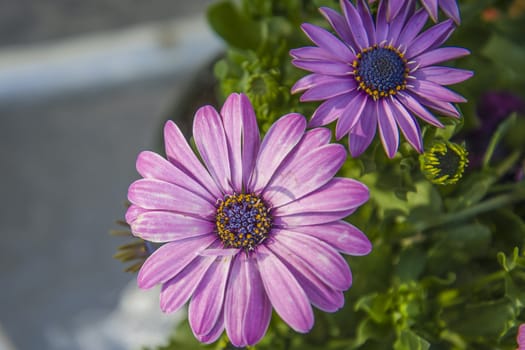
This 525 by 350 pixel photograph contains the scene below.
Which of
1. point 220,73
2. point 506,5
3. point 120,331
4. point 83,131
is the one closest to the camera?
point 220,73


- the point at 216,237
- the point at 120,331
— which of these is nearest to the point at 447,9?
the point at 216,237

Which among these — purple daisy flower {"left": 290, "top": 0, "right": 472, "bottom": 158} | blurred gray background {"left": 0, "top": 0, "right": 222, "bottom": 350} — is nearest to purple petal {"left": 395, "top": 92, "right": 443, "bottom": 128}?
purple daisy flower {"left": 290, "top": 0, "right": 472, "bottom": 158}

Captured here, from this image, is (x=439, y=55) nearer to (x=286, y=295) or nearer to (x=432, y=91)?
(x=432, y=91)

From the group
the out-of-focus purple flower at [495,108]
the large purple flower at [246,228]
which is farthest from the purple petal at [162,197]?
the out-of-focus purple flower at [495,108]

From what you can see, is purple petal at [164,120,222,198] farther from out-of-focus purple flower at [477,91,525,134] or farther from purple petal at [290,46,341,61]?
out-of-focus purple flower at [477,91,525,134]

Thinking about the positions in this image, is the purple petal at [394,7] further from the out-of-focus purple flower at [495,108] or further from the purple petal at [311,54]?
the out-of-focus purple flower at [495,108]

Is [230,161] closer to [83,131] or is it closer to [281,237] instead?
[281,237]

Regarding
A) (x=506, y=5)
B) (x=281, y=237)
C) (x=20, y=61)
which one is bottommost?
(x=281, y=237)

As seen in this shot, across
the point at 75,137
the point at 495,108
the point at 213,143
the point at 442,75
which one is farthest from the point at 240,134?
the point at 75,137
